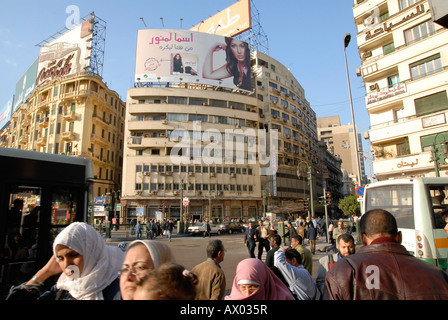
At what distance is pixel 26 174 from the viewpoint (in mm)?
5695

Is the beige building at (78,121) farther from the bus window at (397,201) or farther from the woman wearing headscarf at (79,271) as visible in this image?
the woman wearing headscarf at (79,271)

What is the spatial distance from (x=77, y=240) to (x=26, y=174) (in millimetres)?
4595

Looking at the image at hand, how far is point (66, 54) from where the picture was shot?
153 feet

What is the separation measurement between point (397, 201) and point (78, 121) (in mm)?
44771

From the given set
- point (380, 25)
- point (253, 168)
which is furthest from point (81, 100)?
point (380, 25)

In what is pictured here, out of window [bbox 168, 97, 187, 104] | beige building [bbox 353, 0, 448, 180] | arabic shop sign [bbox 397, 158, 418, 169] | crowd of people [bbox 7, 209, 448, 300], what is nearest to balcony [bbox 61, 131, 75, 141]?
window [bbox 168, 97, 187, 104]

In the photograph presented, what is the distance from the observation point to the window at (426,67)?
20766 mm

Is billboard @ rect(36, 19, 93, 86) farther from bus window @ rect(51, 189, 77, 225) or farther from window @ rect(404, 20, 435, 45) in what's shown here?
bus window @ rect(51, 189, 77, 225)

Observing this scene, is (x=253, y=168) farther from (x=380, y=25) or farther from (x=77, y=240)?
(x=77, y=240)

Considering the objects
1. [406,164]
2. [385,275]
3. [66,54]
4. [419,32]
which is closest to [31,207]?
[385,275]

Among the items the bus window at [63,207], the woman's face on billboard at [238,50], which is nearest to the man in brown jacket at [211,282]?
the bus window at [63,207]

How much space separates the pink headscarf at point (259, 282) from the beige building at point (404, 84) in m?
21.1

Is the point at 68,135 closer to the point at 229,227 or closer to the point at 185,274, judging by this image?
the point at 229,227
